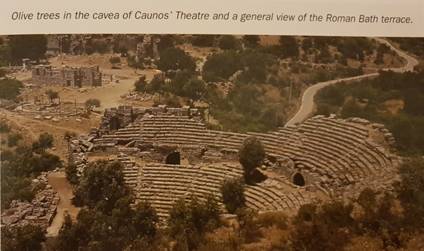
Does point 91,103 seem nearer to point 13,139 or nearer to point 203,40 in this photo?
point 13,139

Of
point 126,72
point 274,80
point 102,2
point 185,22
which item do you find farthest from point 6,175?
point 274,80

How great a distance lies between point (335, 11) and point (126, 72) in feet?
3.87

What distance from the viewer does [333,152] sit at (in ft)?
10.0

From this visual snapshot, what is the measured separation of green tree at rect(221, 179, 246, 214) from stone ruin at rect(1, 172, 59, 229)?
914mm

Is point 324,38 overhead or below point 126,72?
overhead

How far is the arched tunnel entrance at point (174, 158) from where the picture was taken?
3013 millimetres

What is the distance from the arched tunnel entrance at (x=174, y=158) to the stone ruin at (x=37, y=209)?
64 centimetres

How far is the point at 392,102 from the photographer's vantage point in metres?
3.08

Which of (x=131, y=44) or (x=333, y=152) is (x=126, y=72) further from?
(x=333, y=152)

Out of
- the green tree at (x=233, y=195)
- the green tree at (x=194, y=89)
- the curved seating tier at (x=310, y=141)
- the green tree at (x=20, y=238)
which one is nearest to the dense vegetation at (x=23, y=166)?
the green tree at (x=20, y=238)

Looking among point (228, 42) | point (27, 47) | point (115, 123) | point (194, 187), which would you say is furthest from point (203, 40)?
point (27, 47)

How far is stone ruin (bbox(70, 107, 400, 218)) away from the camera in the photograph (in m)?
2.98
